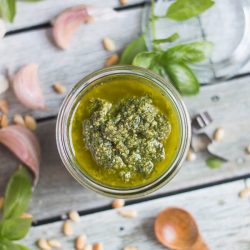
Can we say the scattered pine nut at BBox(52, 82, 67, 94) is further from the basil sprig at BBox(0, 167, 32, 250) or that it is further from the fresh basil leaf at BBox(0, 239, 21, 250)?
the fresh basil leaf at BBox(0, 239, 21, 250)

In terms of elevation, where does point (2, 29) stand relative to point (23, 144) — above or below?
above

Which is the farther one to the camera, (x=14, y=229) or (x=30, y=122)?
(x=30, y=122)

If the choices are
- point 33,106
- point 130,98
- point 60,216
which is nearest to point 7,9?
point 33,106

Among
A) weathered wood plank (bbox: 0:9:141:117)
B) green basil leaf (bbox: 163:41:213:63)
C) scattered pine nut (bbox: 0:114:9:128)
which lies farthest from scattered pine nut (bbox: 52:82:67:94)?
green basil leaf (bbox: 163:41:213:63)

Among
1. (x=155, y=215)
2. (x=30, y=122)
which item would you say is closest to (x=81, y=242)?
(x=155, y=215)

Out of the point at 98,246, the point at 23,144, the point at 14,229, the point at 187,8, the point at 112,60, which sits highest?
the point at 187,8

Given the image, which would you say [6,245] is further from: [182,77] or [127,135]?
[182,77]

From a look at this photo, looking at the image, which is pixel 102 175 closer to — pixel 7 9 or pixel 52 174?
pixel 52 174

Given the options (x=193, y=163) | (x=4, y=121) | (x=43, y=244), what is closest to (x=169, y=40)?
(x=193, y=163)
